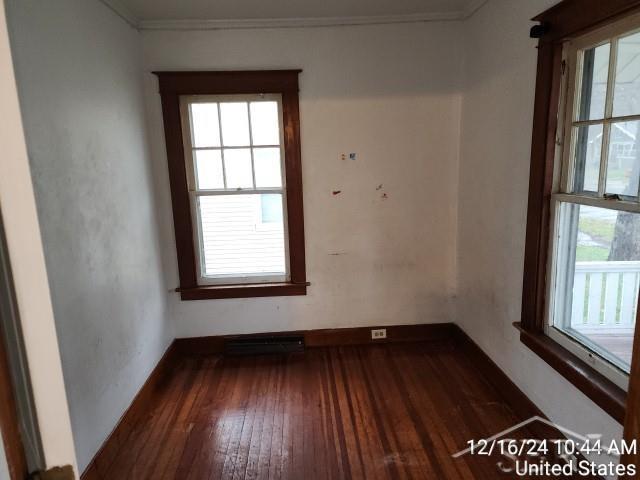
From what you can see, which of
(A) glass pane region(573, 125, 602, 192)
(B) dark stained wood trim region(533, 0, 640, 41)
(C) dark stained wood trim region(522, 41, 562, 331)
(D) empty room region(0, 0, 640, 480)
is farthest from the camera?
(C) dark stained wood trim region(522, 41, 562, 331)

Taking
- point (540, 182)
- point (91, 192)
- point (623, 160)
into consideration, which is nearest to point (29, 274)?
point (91, 192)

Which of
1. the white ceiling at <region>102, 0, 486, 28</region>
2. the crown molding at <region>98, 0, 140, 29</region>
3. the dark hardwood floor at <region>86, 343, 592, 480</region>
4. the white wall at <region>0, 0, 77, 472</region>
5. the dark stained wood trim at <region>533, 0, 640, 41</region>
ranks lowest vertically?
the dark hardwood floor at <region>86, 343, 592, 480</region>

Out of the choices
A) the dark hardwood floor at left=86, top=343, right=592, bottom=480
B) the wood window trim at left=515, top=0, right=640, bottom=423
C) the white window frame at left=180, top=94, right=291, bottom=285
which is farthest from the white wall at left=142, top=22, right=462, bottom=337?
the wood window trim at left=515, top=0, right=640, bottom=423

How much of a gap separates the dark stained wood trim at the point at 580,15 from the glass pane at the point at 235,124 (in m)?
1.85

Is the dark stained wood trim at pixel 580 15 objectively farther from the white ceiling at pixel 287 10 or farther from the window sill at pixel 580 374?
the window sill at pixel 580 374

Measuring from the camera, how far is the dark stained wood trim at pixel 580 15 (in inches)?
56.0

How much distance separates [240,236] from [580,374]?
2243 mm

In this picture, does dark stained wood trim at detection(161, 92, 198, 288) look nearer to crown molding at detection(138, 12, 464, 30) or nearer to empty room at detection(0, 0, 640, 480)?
empty room at detection(0, 0, 640, 480)

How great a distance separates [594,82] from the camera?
1663mm

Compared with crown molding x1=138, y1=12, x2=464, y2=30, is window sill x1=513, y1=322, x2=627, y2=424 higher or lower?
lower

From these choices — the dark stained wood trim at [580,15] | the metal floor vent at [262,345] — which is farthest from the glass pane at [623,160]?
the metal floor vent at [262,345]

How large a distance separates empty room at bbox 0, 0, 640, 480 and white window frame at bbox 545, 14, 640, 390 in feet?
0.03

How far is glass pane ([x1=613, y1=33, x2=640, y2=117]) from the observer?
145cm

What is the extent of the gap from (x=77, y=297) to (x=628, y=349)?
240 centimetres
